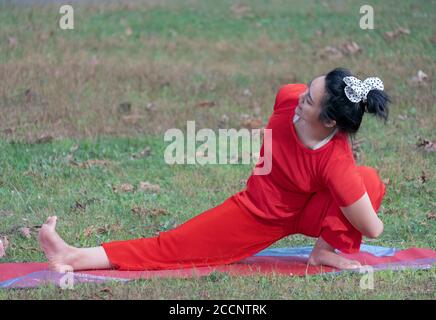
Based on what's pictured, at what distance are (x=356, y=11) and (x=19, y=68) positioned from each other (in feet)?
15.0

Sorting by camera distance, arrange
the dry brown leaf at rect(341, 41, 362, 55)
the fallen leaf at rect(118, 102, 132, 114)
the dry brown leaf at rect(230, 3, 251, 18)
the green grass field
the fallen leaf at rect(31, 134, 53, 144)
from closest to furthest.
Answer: the green grass field, the fallen leaf at rect(31, 134, 53, 144), the fallen leaf at rect(118, 102, 132, 114), the dry brown leaf at rect(341, 41, 362, 55), the dry brown leaf at rect(230, 3, 251, 18)

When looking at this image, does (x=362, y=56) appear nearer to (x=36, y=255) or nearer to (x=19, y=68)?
(x=19, y=68)

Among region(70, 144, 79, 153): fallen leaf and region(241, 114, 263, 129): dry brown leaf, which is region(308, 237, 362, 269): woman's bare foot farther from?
region(241, 114, 263, 129): dry brown leaf

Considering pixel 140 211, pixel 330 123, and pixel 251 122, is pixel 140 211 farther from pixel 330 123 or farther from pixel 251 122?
pixel 251 122

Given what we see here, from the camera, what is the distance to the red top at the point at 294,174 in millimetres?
4887

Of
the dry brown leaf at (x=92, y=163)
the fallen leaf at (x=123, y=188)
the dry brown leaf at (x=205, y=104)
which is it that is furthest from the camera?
the dry brown leaf at (x=205, y=104)

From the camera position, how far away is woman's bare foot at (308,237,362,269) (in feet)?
16.8

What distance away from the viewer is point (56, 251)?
16.4ft

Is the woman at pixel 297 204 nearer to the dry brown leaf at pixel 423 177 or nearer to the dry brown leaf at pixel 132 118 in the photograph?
the dry brown leaf at pixel 423 177

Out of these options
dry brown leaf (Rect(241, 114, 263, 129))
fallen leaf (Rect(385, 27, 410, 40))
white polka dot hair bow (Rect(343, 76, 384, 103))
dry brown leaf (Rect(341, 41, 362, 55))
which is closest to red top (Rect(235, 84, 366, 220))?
white polka dot hair bow (Rect(343, 76, 384, 103))

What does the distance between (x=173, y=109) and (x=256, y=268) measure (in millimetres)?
4231

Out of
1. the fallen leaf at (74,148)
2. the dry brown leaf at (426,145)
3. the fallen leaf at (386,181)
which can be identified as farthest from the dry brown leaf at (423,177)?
the fallen leaf at (74,148)

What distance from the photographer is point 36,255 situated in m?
5.56

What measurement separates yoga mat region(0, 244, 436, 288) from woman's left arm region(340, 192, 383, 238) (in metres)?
0.26
